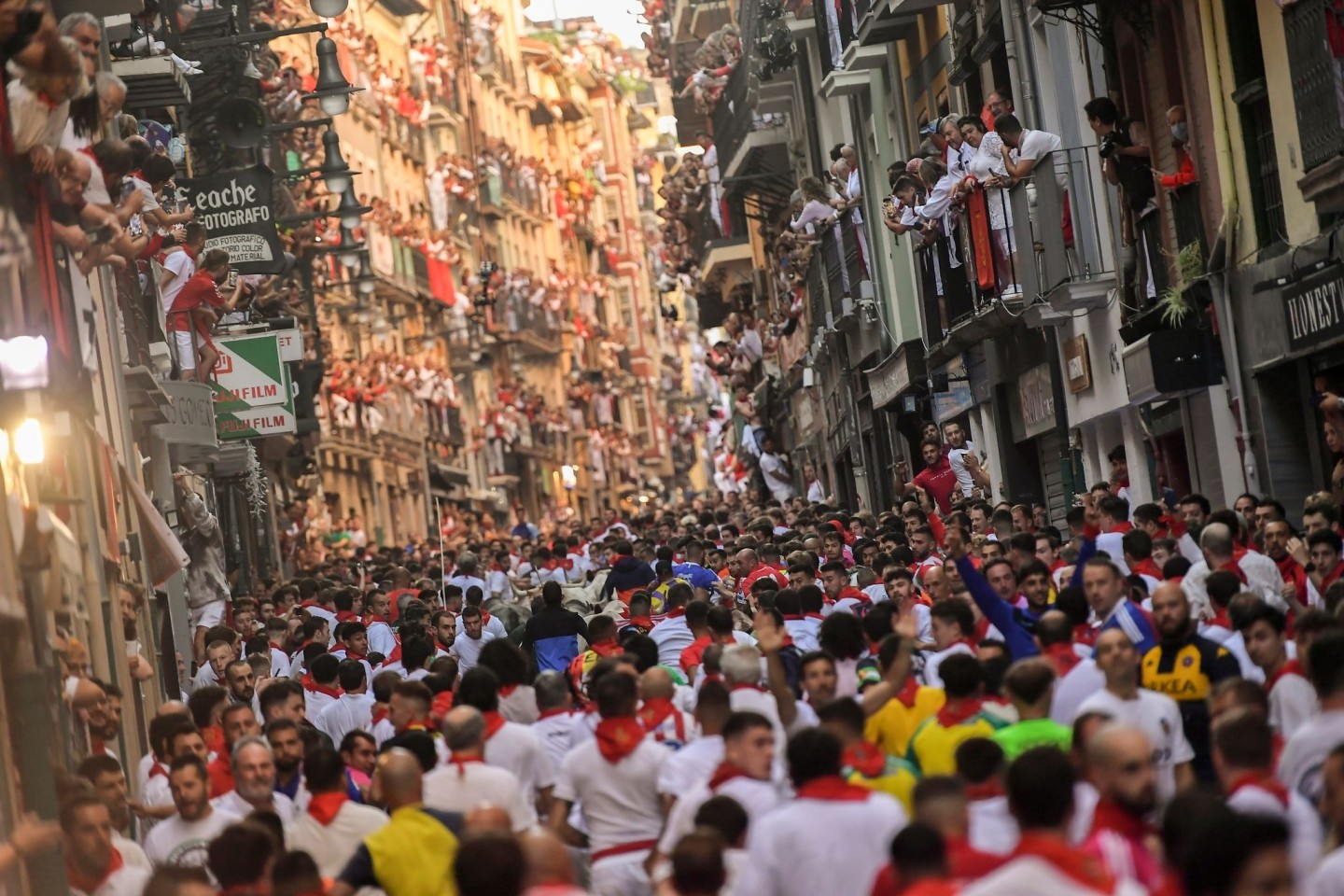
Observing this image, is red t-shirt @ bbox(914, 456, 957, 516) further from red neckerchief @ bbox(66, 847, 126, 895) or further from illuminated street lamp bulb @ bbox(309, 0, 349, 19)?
red neckerchief @ bbox(66, 847, 126, 895)

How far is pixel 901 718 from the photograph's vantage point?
10.3 meters

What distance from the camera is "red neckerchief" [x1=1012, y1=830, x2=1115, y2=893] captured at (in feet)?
21.9

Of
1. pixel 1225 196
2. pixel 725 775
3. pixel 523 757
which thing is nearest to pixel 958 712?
pixel 725 775

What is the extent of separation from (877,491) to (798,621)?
25466 millimetres

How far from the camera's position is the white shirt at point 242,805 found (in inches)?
431

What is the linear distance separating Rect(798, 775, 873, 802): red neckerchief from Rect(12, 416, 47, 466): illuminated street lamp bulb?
23.7 ft

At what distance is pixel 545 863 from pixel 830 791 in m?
1.31

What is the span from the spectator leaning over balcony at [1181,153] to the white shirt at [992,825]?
13.2 meters

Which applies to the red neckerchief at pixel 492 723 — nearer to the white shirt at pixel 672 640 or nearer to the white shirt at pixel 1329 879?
the white shirt at pixel 672 640

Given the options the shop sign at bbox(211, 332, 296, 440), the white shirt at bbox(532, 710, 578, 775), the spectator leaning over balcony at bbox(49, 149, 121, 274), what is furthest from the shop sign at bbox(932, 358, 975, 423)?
the white shirt at bbox(532, 710, 578, 775)

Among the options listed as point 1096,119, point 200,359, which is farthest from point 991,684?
point 200,359

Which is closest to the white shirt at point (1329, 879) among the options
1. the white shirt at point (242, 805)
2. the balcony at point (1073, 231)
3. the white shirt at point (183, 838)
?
the white shirt at point (183, 838)

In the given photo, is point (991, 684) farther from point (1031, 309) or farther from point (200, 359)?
point (200, 359)

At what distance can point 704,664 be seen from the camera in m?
12.1
